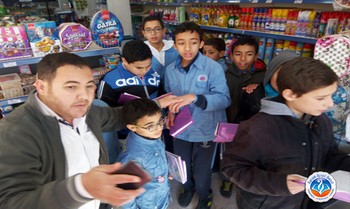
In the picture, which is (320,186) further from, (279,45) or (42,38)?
(42,38)

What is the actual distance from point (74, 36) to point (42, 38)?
28 cm

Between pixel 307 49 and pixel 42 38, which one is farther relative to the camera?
pixel 307 49

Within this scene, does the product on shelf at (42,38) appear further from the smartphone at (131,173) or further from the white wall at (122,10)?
the white wall at (122,10)

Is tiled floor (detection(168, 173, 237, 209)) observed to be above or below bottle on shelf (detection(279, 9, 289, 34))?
below

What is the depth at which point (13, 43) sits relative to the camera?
2.18m

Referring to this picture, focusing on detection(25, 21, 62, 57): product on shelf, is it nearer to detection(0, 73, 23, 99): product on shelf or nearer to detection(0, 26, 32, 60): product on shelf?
detection(0, 26, 32, 60): product on shelf

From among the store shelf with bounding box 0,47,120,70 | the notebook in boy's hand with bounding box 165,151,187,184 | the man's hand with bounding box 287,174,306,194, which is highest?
the store shelf with bounding box 0,47,120,70

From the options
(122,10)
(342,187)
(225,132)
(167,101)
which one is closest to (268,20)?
(225,132)

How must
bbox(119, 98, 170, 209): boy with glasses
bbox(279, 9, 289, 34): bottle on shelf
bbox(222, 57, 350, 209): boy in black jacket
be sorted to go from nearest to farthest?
bbox(222, 57, 350, 209): boy in black jacket → bbox(119, 98, 170, 209): boy with glasses → bbox(279, 9, 289, 34): bottle on shelf

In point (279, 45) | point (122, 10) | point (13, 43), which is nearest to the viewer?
point (13, 43)

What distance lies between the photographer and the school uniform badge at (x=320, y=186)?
3.10ft

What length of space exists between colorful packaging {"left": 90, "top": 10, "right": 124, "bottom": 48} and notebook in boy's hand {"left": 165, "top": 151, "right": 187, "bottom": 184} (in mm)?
1409

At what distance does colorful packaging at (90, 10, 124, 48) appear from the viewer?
237cm

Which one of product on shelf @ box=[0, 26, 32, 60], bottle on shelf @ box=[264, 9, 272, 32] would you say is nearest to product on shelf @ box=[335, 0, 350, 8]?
bottle on shelf @ box=[264, 9, 272, 32]
